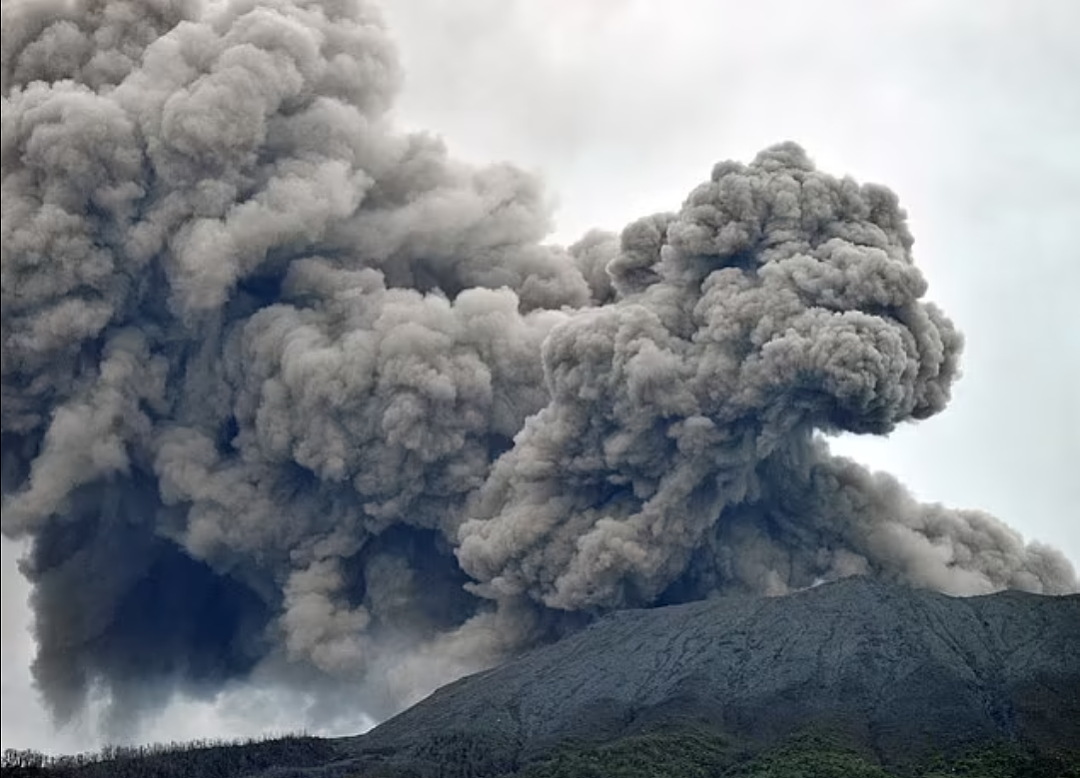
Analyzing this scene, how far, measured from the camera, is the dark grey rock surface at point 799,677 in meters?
52.7

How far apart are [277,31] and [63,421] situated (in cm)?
1417

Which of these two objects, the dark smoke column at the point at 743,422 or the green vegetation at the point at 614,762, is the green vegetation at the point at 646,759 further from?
the dark smoke column at the point at 743,422

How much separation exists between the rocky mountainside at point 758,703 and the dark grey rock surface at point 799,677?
65mm

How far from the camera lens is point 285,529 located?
6606 centimetres

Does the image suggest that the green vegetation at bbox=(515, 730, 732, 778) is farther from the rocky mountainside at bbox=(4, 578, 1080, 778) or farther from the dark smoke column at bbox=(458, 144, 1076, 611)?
the dark smoke column at bbox=(458, 144, 1076, 611)

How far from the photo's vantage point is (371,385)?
65.1m

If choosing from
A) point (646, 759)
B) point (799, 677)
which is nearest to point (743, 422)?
point (799, 677)

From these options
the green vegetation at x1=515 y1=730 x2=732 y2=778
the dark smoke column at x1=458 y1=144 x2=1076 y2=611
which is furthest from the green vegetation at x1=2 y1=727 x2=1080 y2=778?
the dark smoke column at x1=458 y1=144 x2=1076 y2=611

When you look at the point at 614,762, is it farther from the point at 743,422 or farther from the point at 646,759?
the point at 743,422

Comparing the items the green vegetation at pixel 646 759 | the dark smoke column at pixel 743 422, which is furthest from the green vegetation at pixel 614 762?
the dark smoke column at pixel 743 422

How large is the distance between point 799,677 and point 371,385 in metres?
17.3

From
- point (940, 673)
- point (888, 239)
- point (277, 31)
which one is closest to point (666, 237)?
point (888, 239)

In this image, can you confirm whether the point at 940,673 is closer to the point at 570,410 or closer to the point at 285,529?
the point at 570,410

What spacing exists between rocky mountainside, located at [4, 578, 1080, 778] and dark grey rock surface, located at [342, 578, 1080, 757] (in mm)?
65
